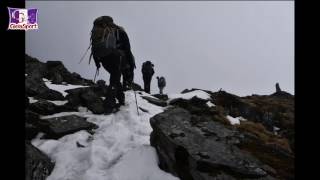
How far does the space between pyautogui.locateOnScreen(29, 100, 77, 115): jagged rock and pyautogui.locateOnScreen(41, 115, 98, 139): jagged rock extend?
1324 millimetres

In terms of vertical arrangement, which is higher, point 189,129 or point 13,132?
point 13,132

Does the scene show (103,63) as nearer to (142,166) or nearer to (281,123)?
(142,166)

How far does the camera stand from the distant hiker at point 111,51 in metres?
14.6

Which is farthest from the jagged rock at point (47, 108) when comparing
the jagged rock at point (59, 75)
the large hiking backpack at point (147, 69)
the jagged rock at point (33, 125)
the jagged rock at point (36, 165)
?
the large hiking backpack at point (147, 69)

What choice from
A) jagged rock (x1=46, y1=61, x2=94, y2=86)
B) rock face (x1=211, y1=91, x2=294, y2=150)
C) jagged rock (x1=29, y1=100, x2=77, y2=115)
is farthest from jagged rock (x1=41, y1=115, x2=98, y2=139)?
jagged rock (x1=46, y1=61, x2=94, y2=86)

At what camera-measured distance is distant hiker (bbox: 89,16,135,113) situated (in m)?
14.6

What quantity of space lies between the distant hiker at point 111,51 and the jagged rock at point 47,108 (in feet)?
5.23

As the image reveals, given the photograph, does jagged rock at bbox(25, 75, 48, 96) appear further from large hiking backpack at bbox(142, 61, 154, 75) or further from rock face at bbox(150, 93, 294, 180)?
large hiking backpack at bbox(142, 61, 154, 75)

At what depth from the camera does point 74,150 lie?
36.2 ft

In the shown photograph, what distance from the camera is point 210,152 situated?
32.8 feet

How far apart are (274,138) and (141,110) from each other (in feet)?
16.6

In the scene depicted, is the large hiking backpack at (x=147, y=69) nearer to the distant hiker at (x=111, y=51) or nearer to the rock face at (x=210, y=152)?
the distant hiker at (x=111, y=51)
